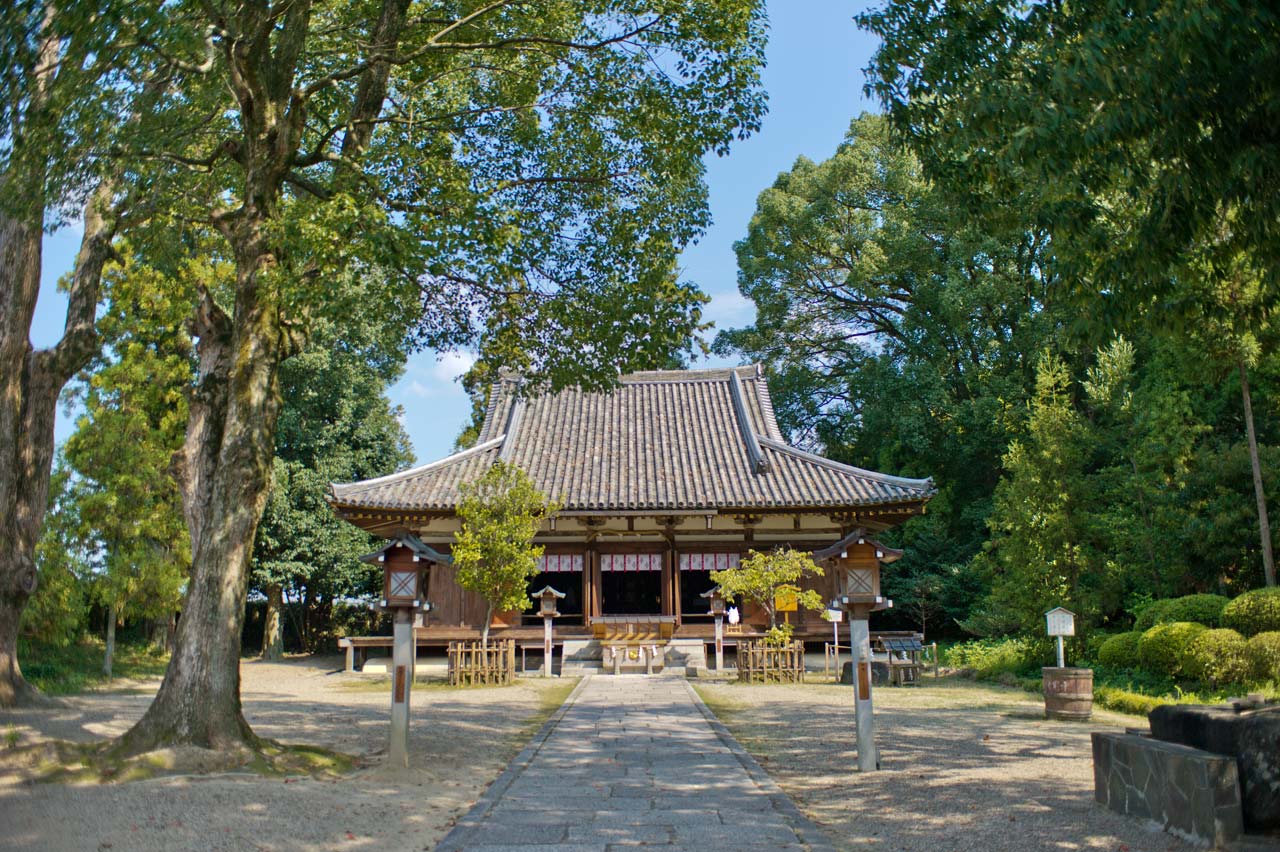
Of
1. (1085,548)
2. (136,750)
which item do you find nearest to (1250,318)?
(136,750)

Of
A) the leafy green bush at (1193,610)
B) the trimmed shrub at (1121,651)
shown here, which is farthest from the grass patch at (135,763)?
the leafy green bush at (1193,610)

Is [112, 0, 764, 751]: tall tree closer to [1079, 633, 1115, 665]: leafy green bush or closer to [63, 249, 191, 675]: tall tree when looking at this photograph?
[63, 249, 191, 675]: tall tree

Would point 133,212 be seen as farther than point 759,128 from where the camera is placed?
Yes

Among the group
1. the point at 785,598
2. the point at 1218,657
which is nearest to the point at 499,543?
the point at 785,598

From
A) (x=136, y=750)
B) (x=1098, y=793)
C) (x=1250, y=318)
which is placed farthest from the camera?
(x=1250, y=318)

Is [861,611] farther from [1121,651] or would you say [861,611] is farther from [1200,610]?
[1200,610]

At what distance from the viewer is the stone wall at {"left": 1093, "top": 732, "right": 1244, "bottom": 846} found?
482 centimetres

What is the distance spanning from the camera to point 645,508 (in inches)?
736

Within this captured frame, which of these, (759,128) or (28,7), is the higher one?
(759,128)

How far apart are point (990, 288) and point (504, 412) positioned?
13113mm

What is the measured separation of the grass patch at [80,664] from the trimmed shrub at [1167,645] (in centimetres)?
1571

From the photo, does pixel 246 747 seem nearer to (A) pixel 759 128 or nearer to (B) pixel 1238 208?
(A) pixel 759 128

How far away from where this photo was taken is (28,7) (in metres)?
5.47

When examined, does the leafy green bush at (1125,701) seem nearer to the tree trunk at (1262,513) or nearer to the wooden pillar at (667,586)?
the tree trunk at (1262,513)
